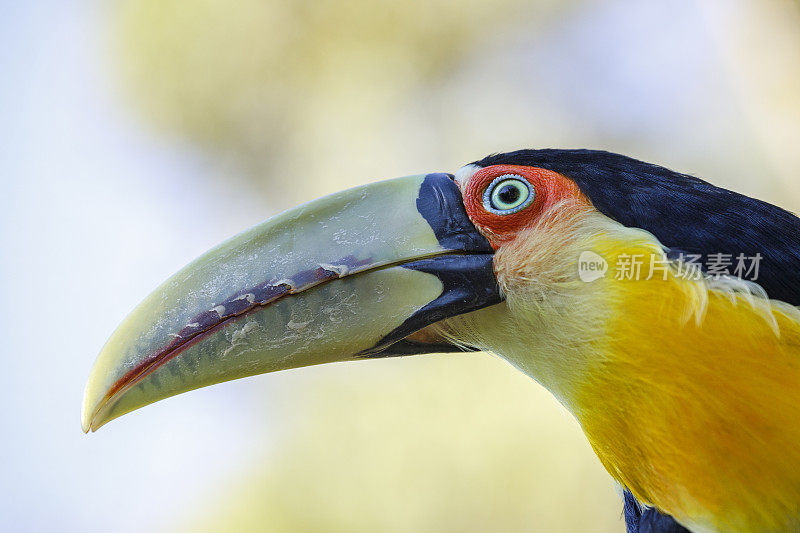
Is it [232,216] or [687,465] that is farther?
[232,216]

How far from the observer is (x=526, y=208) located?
4.99 feet

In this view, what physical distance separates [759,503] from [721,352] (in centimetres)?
26

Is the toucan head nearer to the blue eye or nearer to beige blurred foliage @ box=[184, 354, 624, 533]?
the blue eye

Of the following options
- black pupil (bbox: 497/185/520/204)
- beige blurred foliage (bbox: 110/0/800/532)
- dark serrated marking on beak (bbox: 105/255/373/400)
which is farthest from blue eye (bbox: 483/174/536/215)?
beige blurred foliage (bbox: 110/0/800/532)

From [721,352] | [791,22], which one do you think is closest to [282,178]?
[791,22]

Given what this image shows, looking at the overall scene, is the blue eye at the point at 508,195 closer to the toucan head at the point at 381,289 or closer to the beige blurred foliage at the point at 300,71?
the toucan head at the point at 381,289

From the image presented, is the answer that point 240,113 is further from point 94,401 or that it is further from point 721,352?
point 721,352

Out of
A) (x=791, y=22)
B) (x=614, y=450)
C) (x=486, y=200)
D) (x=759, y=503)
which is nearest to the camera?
(x=759, y=503)

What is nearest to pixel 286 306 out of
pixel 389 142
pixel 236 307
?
pixel 236 307

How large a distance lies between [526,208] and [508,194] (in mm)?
52

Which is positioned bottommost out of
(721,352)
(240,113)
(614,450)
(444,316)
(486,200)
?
(614,450)

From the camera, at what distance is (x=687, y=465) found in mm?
1306

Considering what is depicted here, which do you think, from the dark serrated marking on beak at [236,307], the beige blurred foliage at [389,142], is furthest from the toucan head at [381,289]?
the beige blurred foliage at [389,142]

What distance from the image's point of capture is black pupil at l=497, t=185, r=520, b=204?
1.54m
